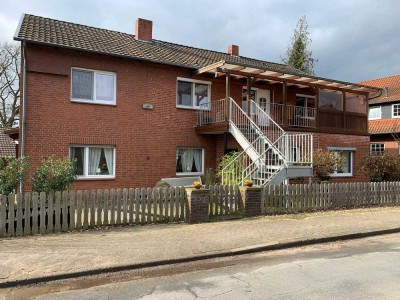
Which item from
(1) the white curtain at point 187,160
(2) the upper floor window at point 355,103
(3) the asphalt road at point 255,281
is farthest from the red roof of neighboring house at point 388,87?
(3) the asphalt road at point 255,281

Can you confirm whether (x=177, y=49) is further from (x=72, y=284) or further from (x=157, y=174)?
(x=72, y=284)

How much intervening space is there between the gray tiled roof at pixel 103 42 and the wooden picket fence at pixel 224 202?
6950 millimetres

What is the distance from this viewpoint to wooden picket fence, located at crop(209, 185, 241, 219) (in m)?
9.99

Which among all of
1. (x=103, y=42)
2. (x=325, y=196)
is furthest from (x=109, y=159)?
(x=325, y=196)

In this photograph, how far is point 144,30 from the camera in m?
18.1

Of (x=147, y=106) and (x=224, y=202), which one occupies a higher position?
(x=147, y=106)

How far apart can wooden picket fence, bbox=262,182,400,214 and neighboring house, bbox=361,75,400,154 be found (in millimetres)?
15376

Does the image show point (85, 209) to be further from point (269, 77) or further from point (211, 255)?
point (269, 77)

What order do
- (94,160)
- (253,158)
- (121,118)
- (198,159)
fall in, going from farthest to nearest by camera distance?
(198,159) < (121,118) < (94,160) < (253,158)

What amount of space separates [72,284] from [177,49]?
14845mm

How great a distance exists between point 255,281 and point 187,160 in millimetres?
10982

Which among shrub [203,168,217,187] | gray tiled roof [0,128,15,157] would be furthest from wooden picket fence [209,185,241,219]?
gray tiled roof [0,128,15,157]

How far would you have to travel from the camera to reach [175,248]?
7027 millimetres

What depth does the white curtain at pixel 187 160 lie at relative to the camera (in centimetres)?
1614
